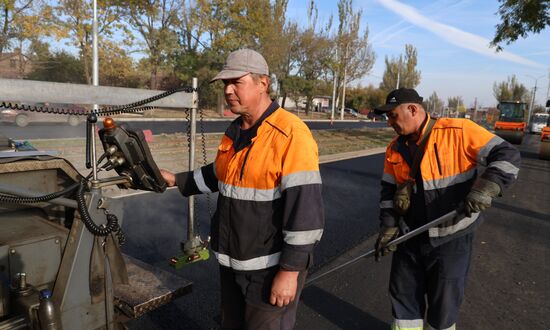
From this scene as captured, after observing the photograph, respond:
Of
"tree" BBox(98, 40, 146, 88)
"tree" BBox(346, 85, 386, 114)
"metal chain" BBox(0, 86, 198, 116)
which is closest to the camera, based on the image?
→ "metal chain" BBox(0, 86, 198, 116)

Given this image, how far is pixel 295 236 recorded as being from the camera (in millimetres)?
1860

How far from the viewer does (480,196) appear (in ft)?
8.01

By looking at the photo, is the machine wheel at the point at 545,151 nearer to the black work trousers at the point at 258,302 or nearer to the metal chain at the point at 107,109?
the metal chain at the point at 107,109

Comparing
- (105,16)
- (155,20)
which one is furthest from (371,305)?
(155,20)

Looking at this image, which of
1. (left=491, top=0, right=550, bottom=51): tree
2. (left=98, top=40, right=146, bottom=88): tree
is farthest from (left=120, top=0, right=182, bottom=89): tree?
(left=491, top=0, right=550, bottom=51): tree

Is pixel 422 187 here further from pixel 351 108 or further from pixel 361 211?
pixel 351 108

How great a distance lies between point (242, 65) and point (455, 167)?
1521 mm

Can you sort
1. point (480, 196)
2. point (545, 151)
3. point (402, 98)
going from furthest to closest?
point (545, 151) → point (402, 98) → point (480, 196)

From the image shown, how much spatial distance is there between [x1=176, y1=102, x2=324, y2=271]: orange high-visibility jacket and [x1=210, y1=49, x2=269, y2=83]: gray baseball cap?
0.75 feet

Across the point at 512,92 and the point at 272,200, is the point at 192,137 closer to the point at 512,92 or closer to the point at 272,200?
the point at 272,200

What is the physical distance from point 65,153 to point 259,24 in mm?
24989

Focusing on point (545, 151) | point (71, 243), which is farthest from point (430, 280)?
point (545, 151)

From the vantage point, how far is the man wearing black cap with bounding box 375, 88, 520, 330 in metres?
2.52

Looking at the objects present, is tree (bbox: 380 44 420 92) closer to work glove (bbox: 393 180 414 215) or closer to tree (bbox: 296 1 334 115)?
tree (bbox: 296 1 334 115)
